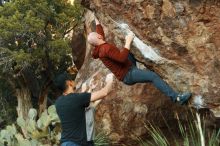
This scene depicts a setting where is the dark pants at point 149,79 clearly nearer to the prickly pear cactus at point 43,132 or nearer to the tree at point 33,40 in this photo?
the prickly pear cactus at point 43,132

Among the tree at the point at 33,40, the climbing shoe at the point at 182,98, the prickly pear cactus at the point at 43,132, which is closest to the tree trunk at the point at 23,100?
the tree at the point at 33,40

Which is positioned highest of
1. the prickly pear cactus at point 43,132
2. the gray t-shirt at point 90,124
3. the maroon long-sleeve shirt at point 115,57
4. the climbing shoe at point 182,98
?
the maroon long-sleeve shirt at point 115,57

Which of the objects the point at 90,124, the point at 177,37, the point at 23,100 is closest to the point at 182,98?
the point at 177,37

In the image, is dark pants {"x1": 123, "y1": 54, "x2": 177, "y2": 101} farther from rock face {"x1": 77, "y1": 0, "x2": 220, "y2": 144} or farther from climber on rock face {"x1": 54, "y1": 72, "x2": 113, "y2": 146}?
climber on rock face {"x1": 54, "y1": 72, "x2": 113, "y2": 146}

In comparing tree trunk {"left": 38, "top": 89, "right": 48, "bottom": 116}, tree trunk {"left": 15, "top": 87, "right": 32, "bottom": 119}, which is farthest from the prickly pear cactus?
tree trunk {"left": 15, "top": 87, "right": 32, "bottom": 119}

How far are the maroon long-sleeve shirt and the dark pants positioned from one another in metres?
0.10

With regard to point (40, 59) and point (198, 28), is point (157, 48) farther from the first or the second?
point (40, 59)

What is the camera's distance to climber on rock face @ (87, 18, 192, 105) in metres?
8.16

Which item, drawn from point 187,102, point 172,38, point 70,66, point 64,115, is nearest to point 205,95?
point 187,102

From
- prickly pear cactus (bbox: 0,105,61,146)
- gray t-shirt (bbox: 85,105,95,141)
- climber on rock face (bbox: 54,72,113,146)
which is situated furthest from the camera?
prickly pear cactus (bbox: 0,105,61,146)

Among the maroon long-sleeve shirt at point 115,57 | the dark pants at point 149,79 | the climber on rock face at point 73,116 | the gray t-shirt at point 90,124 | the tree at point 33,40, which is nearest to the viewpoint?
the climber on rock face at point 73,116

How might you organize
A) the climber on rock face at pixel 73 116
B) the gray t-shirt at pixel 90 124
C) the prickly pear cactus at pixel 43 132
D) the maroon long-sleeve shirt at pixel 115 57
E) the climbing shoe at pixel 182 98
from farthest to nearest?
the prickly pear cactus at pixel 43 132 → the maroon long-sleeve shirt at pixel 115 57 → the climbing shoe at pixel 182 98 → the gray t-shirt at pixel 90 124 → the climber on rock face at pixel 73 116

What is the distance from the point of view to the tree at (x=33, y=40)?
60.4 ft

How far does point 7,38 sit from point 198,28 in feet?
37.3
